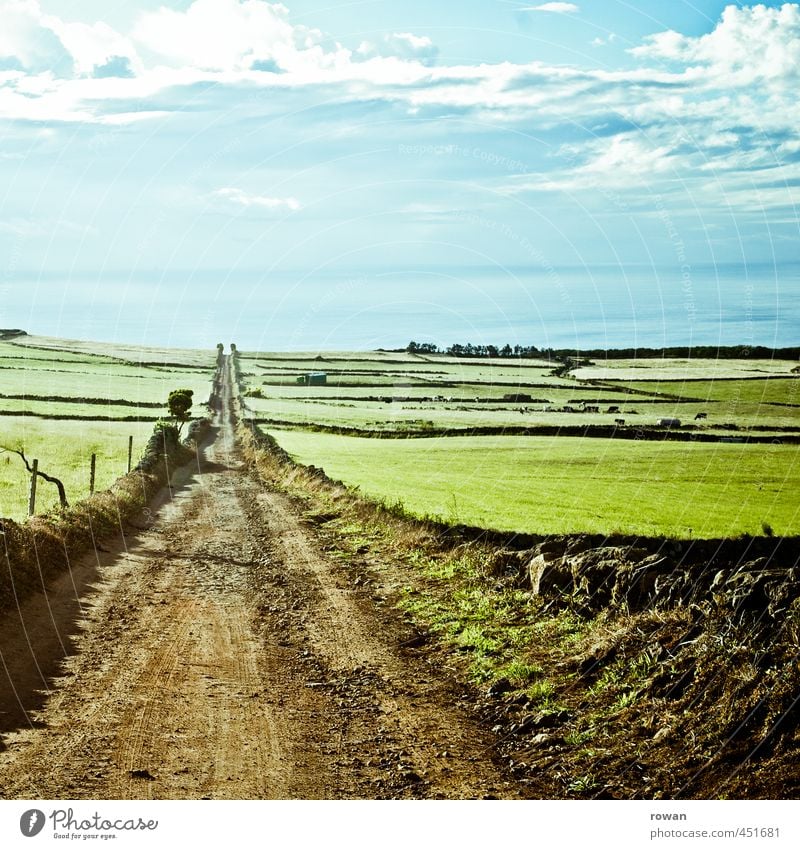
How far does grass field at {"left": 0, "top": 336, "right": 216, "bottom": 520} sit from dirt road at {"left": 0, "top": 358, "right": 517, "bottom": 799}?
8.97 metres

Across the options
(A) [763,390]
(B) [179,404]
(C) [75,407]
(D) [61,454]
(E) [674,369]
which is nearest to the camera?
(A) [763,390]

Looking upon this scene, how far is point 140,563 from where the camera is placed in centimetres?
1602

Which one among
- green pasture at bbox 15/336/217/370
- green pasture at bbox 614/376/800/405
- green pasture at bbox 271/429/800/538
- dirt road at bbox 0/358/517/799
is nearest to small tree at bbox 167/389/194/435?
green pasture at bbox 271/429/800/538

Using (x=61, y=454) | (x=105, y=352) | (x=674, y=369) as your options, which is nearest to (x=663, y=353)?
(x=674, y=369)

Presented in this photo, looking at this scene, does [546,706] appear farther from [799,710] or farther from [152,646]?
[152,646]

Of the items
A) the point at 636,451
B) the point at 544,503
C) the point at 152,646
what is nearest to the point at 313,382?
the point at 636,451

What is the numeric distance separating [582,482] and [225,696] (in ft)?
76.3

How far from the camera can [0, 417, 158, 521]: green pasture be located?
2538 cm

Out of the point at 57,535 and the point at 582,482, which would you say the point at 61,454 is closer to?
the point at 582,482

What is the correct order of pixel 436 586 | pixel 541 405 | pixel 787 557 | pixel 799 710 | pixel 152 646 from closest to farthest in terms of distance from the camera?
pixel 799 710
pixel 152 646
pixel 787 557
pixel 436 586
pixel 541 405

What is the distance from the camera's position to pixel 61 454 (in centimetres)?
3759

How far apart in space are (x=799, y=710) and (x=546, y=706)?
8.06 ft

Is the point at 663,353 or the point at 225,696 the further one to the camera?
the point at 663,353
